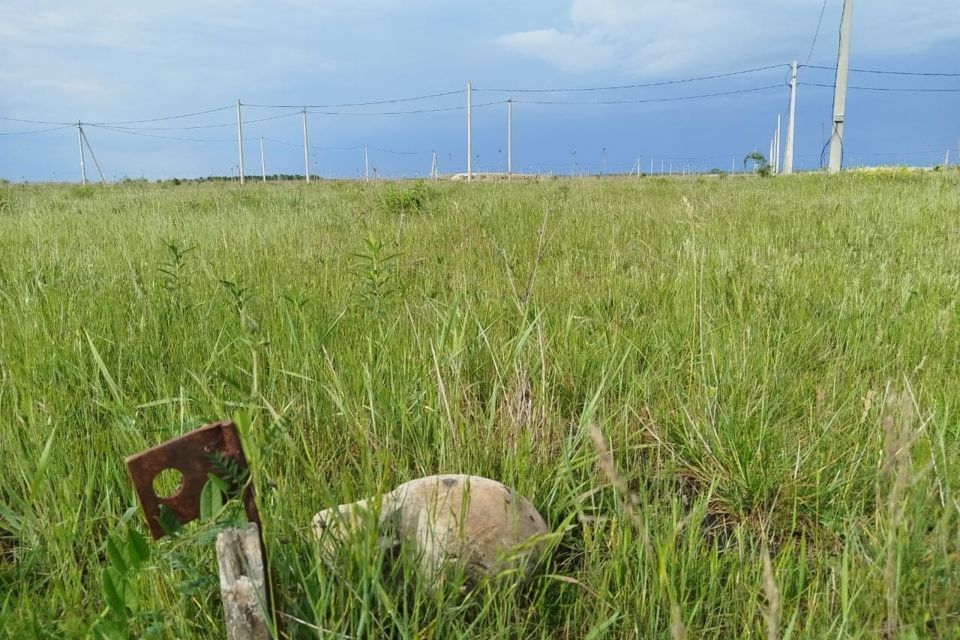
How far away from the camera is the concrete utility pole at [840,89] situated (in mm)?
17062

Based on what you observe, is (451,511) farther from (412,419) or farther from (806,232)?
(806,232)

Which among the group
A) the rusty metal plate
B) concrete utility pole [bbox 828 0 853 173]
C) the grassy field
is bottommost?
the grassy field

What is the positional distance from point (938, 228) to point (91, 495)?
5.19m

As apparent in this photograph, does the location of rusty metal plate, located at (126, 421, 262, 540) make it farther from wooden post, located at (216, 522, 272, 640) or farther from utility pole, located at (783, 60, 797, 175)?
utility pole, located at (783, 60, 797, 175)

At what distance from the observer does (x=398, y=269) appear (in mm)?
2893

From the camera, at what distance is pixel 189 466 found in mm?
684

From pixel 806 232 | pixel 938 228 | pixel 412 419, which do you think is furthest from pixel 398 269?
pixel 938 228

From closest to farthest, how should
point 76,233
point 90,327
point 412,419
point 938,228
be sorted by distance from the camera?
point 412,419 < point 90,327 < point 938,228 < point 76,233

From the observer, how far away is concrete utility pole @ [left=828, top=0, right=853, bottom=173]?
17.1m

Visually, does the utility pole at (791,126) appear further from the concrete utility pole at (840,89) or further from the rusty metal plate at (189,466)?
the rusty metal plate at (189,466)

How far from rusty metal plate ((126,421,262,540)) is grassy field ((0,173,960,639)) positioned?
1.8 inches

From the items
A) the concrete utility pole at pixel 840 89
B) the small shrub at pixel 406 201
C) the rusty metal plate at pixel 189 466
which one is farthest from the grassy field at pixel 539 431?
the concrete utility pole at pixel 840 89

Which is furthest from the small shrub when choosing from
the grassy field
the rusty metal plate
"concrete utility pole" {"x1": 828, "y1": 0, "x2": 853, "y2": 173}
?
"concrete utility pole" {"x1": 828, "y1": 0, "x2": 853, "y2": 173}

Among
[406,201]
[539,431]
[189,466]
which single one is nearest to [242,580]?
[189,466]
